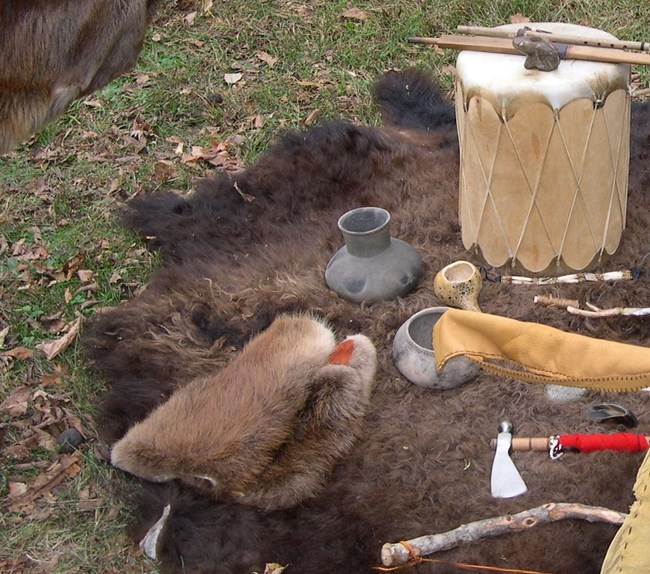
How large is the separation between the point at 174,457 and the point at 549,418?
1.19m

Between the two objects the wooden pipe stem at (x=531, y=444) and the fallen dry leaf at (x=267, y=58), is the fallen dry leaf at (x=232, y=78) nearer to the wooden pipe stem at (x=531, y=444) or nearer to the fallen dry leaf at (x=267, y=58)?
the fallen dry leaf at (x=267, y=58)

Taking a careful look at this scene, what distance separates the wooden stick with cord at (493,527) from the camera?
7.22ft

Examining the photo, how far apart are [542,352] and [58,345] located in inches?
86.4

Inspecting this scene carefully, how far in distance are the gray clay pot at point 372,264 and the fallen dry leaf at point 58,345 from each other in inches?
48.0

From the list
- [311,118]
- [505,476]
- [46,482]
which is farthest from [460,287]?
[311,118]

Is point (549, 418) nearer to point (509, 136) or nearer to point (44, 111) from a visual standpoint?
point (509, 136)

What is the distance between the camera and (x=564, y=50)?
2873 millimetres

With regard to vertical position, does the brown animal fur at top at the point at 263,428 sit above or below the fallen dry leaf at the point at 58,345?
above

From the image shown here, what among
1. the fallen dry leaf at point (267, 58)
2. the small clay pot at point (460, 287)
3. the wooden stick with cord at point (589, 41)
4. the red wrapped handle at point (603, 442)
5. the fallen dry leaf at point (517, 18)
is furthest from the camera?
the fallen dry leaf at point (267, 58)

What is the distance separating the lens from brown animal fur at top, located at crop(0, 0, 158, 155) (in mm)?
2268

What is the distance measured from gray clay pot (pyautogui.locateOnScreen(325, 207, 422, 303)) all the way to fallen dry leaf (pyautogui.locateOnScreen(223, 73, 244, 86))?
8.30 ft

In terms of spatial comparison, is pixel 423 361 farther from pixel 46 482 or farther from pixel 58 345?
pixel 58 345

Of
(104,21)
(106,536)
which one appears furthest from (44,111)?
(106,536)

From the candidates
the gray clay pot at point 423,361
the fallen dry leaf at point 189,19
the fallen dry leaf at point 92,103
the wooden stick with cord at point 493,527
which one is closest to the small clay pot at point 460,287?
the gray clay pot at point 423,361
